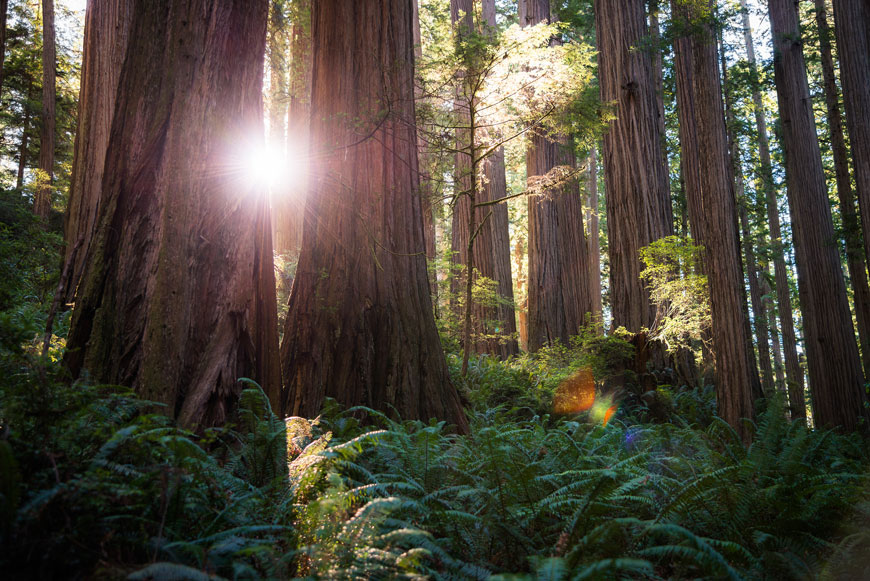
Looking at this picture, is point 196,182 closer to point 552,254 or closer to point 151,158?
point 151,158

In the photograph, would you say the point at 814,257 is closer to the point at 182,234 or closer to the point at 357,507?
the point at 357,507

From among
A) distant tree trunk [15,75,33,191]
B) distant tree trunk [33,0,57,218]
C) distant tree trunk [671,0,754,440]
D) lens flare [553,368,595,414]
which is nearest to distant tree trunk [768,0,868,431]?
distant tree trunk [671,0,754,440]

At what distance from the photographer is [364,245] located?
5.24m

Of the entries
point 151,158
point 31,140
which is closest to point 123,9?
point 151,158

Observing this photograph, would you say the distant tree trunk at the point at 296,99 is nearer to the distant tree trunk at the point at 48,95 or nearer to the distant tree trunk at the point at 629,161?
the distant tree trunk at the point at 629,161

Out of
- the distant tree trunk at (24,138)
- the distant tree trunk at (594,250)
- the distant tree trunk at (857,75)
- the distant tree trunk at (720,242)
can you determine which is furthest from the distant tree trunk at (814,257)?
the distant tree trunk at (24,138)

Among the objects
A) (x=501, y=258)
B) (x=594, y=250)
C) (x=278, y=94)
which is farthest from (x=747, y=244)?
(x=278, y=94)

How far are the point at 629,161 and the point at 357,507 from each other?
905 cm

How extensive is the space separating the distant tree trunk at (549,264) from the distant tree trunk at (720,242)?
6233 millimetres

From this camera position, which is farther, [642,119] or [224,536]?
[642,119]

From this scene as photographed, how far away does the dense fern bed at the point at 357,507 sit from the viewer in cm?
160

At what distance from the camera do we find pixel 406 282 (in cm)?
527

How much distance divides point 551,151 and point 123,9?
9242mm

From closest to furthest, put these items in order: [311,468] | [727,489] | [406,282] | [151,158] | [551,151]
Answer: [311,468], [727,489], [151,158], [406,282], [551,151]
